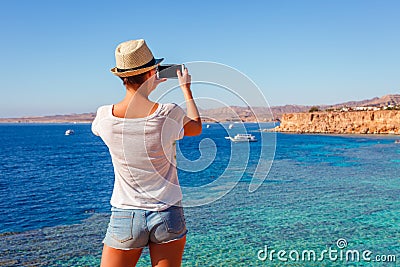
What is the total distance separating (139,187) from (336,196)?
58.3 ft

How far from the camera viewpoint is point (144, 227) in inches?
99.4

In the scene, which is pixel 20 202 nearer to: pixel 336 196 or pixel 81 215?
pixel 81 215

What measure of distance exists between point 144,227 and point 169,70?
102cm

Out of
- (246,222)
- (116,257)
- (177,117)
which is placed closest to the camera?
(177,117)

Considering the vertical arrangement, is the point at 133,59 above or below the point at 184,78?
above

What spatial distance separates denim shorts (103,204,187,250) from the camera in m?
2.52

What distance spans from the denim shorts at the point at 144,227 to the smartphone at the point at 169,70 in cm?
85

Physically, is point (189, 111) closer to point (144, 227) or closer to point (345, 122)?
point (144, 227)

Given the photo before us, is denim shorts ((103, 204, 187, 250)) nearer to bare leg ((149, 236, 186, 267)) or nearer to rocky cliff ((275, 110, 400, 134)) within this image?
bare leg ((149, 236, 186, 267))

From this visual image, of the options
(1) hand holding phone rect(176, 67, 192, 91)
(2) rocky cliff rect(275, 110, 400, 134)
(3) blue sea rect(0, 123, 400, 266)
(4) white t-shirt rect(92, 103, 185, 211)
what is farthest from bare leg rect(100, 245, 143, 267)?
(2) rocky cliff rect(275, 110, 400, 134)

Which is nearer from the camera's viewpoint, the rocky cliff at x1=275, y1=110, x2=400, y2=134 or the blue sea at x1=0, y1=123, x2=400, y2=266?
the blue sea at x1=0, y1=123, x2=400, y2=266

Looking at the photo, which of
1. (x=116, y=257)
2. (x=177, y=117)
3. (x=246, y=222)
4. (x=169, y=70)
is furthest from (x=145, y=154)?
(x=246, y=222)

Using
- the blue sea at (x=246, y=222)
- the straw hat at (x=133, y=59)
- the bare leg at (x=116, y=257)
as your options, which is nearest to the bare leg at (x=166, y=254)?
the bare leg at (x=116, y=257)

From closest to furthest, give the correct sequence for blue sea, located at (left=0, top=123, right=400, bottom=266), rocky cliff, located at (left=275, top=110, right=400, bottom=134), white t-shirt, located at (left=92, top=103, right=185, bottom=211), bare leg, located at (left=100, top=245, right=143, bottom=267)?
1. white t-shirt, located at (left=92, top=103, right=185, bottom=211)
2. bare leg, located at (left=100, top=245, right=143, bottom=267)
3. blue sea, located at (left=0, top=123, right=400, bottom=266)
4. rocky cliff, located at (left=275, top=110, right=400, bottom=134)
